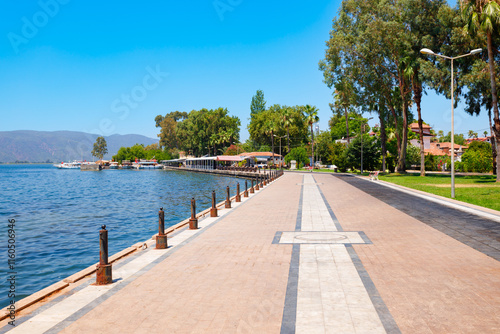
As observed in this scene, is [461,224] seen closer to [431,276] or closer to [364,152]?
[431,276]

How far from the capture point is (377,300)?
225 inches

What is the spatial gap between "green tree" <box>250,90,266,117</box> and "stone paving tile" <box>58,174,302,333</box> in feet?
351

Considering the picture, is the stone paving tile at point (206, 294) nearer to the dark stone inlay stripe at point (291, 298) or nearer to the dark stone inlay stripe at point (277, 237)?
the dark stone inlay stripe at point (291, 298)

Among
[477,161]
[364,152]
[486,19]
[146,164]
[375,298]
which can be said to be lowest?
[375,298]

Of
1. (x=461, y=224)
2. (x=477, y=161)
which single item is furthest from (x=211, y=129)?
(x=461, y=224)

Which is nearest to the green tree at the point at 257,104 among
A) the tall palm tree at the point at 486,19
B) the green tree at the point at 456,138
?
the green tree at the point at 456,138

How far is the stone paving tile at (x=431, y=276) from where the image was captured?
500 cm

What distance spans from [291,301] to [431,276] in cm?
289

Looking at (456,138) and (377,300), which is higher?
(456,138)

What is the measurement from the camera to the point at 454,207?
57.3ft

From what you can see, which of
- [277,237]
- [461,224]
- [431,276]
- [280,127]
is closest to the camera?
[431,276]

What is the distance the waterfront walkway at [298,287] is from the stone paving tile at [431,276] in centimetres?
2

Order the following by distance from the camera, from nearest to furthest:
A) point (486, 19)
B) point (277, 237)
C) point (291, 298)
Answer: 1. point (291, 298)
2. point (277, 237)
3. point (486, 19)

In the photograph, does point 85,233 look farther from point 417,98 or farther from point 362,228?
point 417,98
